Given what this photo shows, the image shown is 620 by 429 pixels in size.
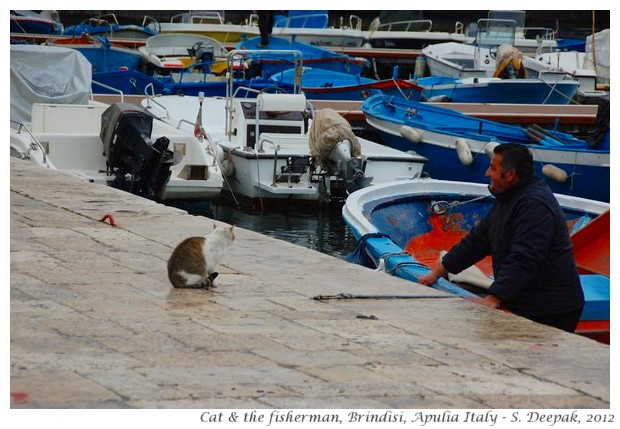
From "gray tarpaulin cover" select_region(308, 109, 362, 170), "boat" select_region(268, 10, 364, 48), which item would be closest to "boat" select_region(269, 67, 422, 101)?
"gray tarpaulin cover" select_region(308, 109, 362, 170)

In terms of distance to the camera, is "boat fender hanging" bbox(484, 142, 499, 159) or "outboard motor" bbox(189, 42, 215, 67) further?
"outboard motor" bbox(189, 42, 215, 67)

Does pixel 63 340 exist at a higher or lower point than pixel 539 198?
lower

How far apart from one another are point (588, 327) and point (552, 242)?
1.23 m

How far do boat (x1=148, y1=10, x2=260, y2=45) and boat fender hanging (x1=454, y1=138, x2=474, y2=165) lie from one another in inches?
691

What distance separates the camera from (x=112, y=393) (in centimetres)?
385

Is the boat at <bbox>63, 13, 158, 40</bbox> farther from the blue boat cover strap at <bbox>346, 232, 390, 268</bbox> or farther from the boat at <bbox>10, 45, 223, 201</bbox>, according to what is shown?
the blue boat cover strap at <bbox>346, 232, 390, 268</bbox>

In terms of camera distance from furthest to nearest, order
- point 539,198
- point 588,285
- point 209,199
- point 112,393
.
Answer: point 209,199 < point 588,285 < point 539,198 < point 112,393

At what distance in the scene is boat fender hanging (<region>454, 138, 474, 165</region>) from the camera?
14398mm

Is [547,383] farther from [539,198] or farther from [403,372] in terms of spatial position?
[539,198]

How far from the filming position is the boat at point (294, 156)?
13.5 metres

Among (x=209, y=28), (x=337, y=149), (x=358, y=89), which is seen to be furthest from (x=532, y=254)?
(x=209, y=28)

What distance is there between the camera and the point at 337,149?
A: 44.3 ft

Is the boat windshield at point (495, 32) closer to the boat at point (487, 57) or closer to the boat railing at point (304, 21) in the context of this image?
the boat at point (487, 57)

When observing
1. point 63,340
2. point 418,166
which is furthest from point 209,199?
point 63,340
